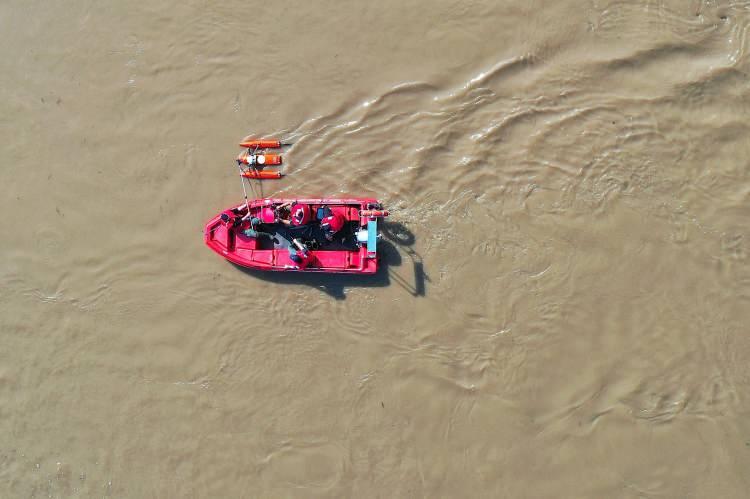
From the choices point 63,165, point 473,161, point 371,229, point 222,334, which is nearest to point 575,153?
point 473,161

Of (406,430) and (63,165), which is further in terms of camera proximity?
(63,165)

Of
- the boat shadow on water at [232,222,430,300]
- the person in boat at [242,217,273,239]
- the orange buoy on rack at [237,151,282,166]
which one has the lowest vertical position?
the boat shadow on water at [232,222,430,300]

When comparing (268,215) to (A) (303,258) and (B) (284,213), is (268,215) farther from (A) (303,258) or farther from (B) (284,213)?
(A) (303,258)

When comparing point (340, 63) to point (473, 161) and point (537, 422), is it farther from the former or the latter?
point (537, 422)

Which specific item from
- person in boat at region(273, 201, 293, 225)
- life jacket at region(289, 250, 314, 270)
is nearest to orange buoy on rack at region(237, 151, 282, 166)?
person in boat at region(273, 201, 293, 225)

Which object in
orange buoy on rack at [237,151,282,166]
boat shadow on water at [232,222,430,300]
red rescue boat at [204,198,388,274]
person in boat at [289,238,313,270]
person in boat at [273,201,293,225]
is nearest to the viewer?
person in boat at [289,238,313,270]

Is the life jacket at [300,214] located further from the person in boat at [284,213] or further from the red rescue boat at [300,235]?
the person in boat at [284,213]

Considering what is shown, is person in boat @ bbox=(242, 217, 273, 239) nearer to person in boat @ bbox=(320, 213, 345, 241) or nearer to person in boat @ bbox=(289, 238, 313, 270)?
person in boat @ bbox=(289, 238, 313, 270)
